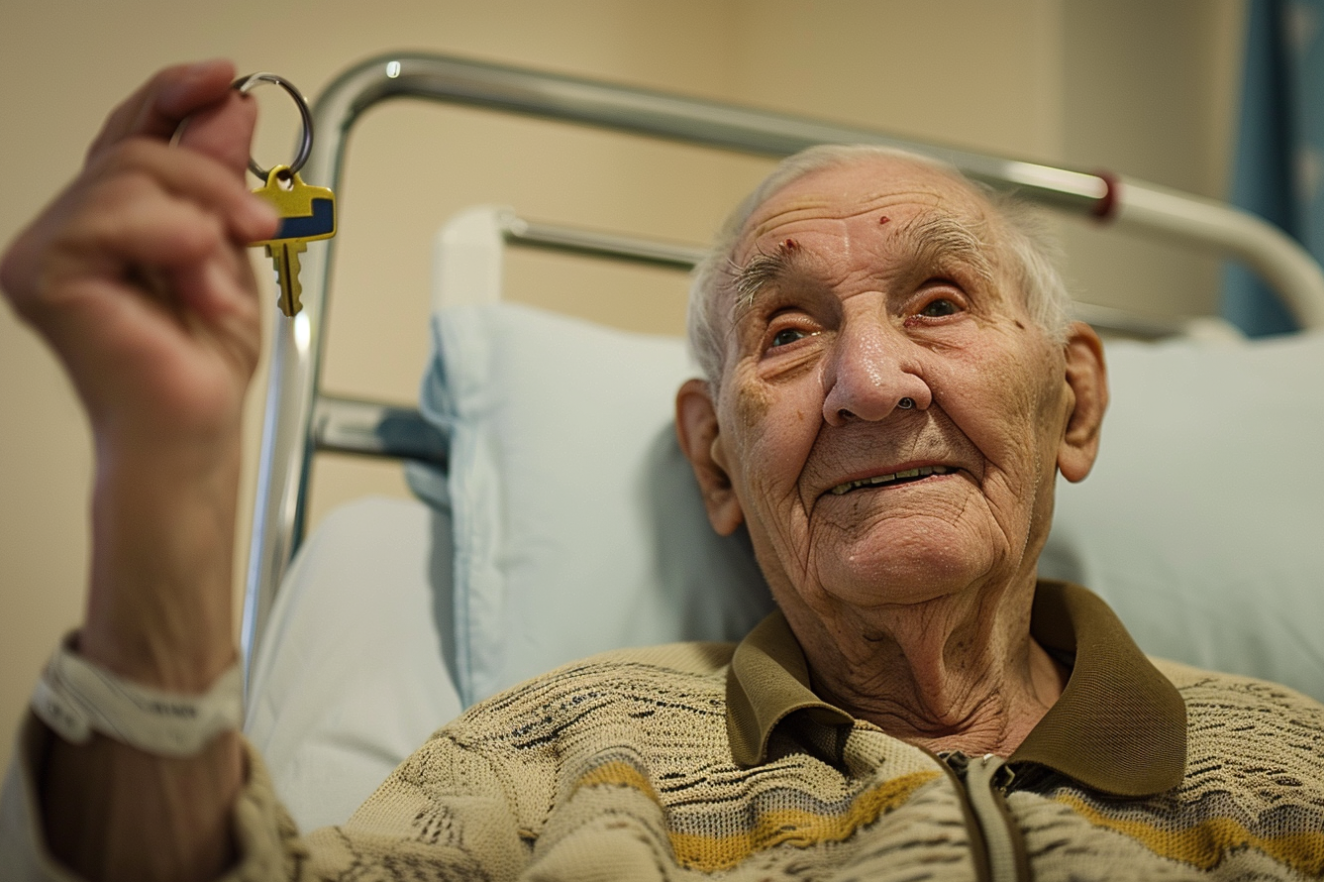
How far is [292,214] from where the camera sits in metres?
0.65

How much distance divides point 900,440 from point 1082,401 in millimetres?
314

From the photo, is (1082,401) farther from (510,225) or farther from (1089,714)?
(510,225)

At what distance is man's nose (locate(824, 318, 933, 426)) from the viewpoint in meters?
0.88

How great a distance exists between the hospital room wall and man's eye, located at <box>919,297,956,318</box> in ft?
3.45

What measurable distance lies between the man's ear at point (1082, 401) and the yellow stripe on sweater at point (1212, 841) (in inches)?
14.5

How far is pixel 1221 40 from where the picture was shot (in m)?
2.38

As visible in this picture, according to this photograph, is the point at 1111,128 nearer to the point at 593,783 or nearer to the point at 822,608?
the point at 822,608

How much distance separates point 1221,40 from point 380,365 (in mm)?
1983

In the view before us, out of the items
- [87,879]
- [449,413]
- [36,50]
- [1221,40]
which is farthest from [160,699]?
[1221,40]

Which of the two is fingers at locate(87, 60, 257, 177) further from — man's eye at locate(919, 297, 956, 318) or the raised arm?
man's eye at locate(919, 297, 956, 318)

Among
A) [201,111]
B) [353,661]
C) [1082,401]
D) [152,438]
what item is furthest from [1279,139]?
[152,438]

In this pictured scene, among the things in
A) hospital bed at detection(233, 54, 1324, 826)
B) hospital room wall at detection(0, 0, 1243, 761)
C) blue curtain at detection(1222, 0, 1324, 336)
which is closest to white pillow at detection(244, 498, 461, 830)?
hospital bed at detection(233, 54, 1324, 826)

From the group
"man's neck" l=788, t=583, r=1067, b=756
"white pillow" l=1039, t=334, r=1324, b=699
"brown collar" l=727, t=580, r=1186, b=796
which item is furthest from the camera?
"white pillow" l=1039, t=334, r=1324, b=699

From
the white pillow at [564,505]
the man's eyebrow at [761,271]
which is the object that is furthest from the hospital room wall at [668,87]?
the man's eyebrow at [761,271]
